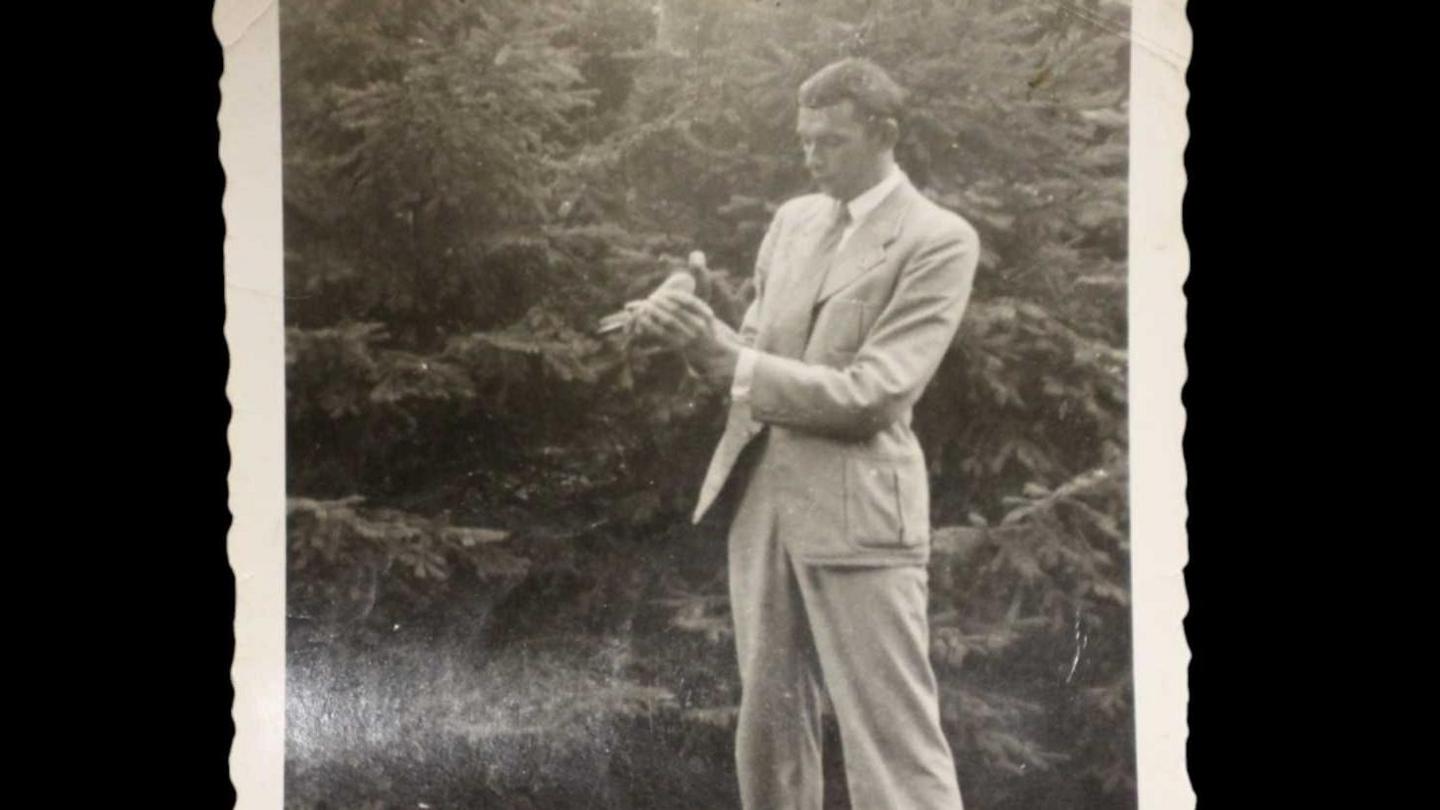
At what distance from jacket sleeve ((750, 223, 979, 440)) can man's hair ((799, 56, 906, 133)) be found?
1.19ft

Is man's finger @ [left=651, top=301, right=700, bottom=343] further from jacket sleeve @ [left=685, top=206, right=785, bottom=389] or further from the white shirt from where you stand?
the white shirt

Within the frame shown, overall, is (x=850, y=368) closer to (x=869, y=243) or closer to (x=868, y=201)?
(x=869, y=243)

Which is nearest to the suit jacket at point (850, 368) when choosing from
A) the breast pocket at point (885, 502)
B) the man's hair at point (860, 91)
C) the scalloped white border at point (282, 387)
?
the breast pocket at point (885, 502)

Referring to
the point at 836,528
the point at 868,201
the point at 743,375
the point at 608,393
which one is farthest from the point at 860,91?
the point at 836,528

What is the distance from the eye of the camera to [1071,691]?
3891 millimetres

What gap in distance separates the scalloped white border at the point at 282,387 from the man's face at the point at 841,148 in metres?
0.71

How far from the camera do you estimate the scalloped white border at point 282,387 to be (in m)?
3.87

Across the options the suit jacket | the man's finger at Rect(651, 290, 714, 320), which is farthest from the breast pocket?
the man's finger at Rect(651, 290, 714, 320)

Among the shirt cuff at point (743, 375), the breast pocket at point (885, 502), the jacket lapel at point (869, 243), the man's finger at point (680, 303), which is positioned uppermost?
the jacket lapel at point (869, 243)

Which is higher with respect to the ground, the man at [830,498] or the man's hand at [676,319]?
the man's hand at [676,319]

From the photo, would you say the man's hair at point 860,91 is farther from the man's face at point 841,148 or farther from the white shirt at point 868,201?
the white shirt at point 868,201

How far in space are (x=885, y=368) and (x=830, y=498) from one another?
14.3 inches

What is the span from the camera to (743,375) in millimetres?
3824

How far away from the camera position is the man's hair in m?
3.88
